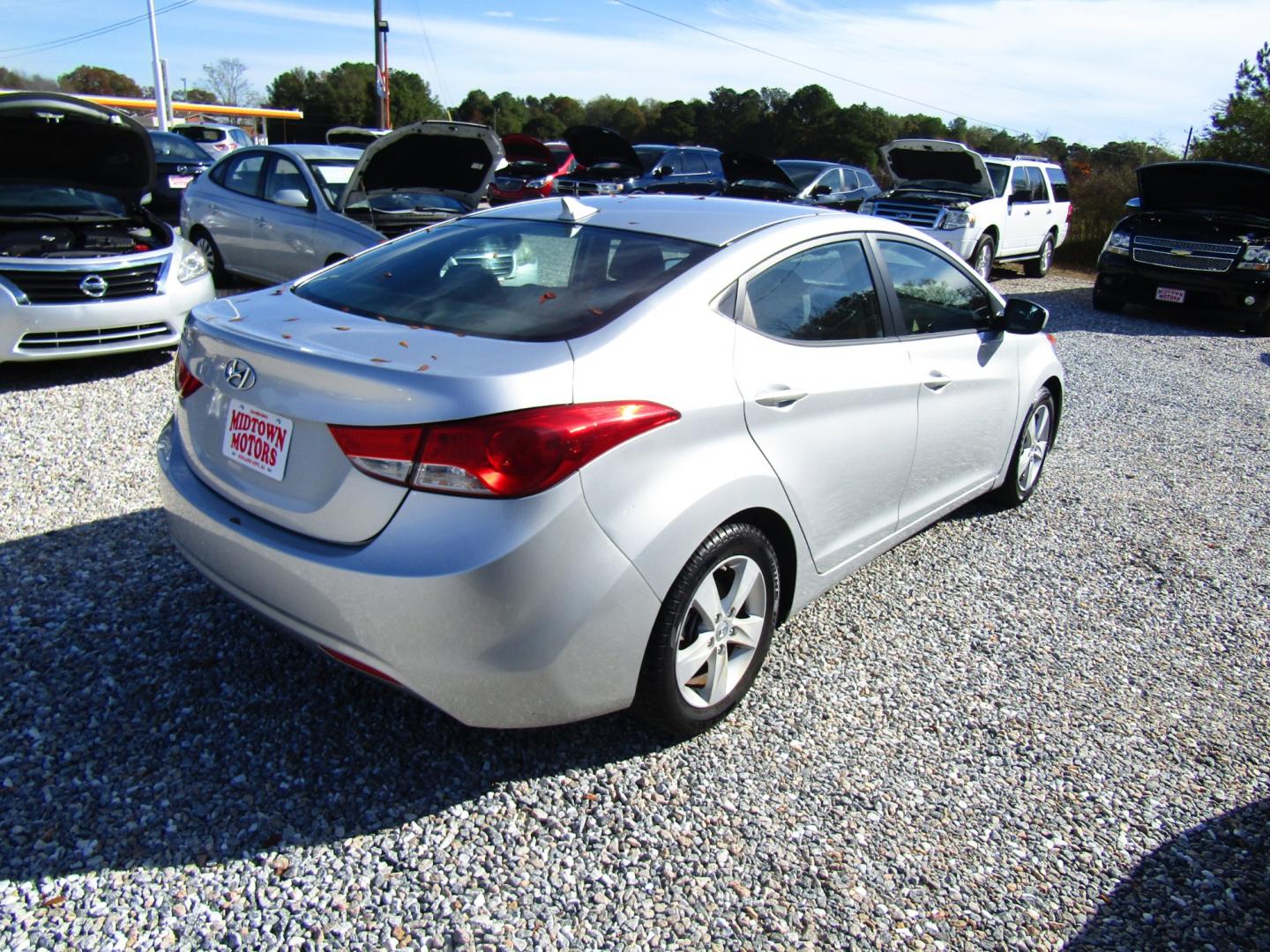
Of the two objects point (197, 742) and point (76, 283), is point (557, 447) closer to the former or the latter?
point (197, 742)

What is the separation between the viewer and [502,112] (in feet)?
186

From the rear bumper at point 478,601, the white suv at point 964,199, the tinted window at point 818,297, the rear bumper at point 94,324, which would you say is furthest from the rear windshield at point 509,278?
the white suv at point 964,199

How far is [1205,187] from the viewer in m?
11.9

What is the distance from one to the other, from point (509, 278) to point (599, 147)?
452 inches

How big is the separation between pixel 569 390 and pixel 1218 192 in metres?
12.7

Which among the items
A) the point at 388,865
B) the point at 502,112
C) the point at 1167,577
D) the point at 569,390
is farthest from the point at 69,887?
the point at 502,112

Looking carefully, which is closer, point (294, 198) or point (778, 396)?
point (778, 396)

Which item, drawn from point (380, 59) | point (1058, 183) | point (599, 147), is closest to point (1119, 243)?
point (1058, 183)

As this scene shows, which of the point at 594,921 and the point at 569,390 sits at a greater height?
the point at 569,390

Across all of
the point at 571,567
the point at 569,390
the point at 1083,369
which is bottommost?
the point at 1083,369

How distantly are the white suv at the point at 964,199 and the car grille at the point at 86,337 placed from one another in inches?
352

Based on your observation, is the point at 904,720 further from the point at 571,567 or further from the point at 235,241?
the point at 235,241

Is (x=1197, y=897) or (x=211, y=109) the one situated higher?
(x=1197, y=897)

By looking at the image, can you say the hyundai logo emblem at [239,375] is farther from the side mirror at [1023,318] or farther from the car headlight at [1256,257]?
the car headlight at [1256,257]
